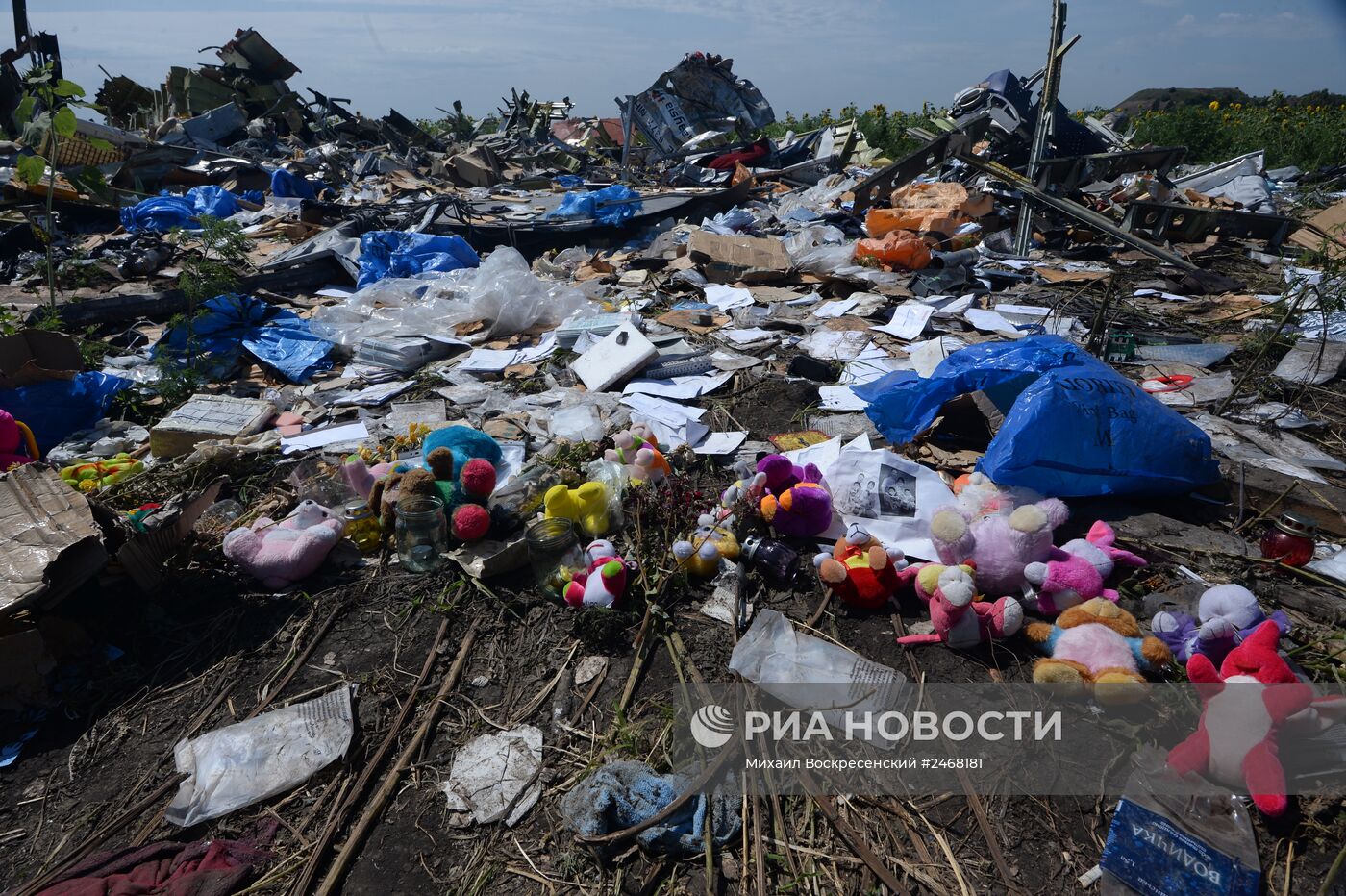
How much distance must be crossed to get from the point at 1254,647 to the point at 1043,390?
1.11 metres

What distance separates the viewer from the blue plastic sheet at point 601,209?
821 centimetres

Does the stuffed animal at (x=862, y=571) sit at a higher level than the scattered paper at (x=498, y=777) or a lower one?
higher

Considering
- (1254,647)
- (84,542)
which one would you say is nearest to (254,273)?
(84,542)

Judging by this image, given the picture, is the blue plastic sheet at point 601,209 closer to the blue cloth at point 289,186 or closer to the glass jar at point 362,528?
the blue cloth at point 289,186

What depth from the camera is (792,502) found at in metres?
2.62

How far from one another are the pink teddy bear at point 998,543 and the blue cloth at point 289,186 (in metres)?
10.8

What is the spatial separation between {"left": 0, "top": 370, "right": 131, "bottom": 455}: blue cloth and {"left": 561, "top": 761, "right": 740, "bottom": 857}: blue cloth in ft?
12.3

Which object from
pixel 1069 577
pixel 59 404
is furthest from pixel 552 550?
pixel 59 404

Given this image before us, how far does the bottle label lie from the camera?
1437 millimetres

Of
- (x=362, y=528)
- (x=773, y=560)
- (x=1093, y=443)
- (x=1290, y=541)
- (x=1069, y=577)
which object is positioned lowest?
(x=362, y=528)

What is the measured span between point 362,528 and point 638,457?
1182 mm

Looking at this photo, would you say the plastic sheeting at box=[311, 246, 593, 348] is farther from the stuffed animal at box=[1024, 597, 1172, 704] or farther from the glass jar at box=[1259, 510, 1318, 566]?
the glass jar at box=[1259, 510, 1318, 566]

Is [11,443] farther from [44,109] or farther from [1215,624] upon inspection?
[1215,624]

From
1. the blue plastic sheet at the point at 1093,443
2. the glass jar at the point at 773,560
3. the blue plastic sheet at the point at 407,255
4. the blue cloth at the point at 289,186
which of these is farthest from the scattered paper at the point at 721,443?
the blue cloth at the point at 289,186
